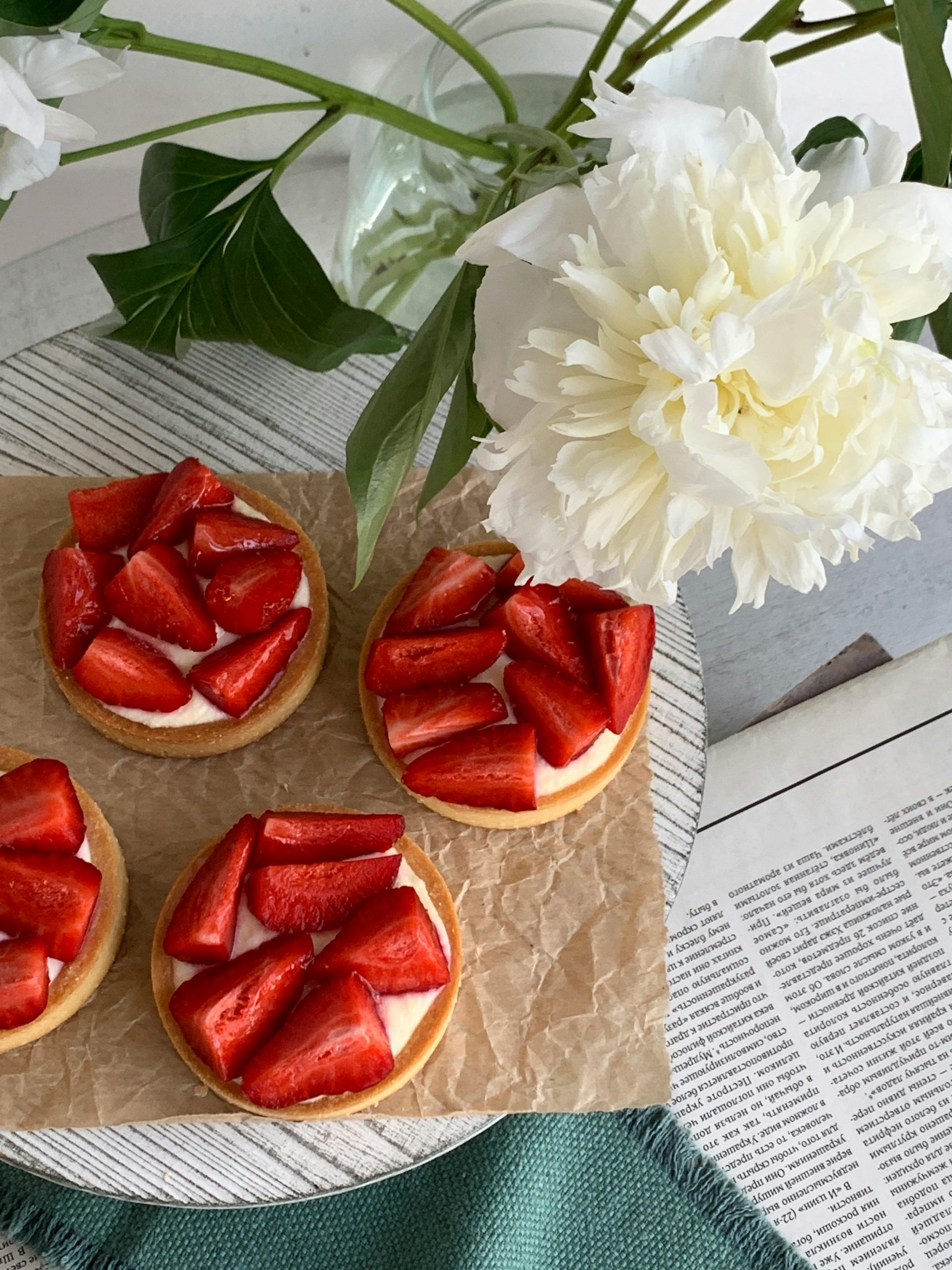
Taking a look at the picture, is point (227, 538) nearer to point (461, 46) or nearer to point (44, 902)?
point (44, 902)

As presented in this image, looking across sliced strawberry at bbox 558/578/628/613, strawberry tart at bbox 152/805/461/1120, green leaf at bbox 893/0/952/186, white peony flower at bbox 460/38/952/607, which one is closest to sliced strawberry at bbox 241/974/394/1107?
strawberry tart at bbox 152/805/461/1120

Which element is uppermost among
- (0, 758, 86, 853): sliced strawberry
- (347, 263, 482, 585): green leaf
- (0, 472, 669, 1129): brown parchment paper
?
(347, 263, 482, 585): green leaf

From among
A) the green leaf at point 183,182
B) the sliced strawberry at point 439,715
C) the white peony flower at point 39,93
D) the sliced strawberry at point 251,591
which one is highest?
the white peony flower at point 39,93

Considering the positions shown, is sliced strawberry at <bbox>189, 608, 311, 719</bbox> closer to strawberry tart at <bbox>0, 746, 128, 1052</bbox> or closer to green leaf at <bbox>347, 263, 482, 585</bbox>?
strawberry tart at <bbox>0, 746, 128, 1052</bbox>

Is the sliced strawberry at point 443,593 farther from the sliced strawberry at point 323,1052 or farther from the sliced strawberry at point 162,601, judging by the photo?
the sliced strawberry at point 323,1052

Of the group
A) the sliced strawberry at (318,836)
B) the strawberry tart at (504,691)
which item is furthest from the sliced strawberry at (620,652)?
the sliced strawberry at (318,836)

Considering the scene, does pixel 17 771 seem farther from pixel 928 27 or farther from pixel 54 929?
pixel 928 27

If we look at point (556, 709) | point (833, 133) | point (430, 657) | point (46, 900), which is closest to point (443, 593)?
point (430, 657)
